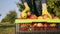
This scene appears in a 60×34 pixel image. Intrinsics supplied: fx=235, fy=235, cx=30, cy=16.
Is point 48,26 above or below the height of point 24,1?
below

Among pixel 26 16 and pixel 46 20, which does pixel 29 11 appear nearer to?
pixel 26 16

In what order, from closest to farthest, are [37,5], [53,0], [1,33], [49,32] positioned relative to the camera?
[49,32], [37,5], [53,0], [1,33]

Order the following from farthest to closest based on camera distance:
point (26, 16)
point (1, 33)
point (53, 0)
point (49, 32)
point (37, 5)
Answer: point (1, 33), point (53, 0), point (37, 5), point (26, 16), point (49, 32)

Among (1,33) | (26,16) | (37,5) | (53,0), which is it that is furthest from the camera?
(1,33)

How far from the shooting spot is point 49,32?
3.76 meters

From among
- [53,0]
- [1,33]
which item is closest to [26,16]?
[53,0]

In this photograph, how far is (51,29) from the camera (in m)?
3.80

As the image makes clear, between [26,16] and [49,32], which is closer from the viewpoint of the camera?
[49,32]

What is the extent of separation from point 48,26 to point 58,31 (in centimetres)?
18

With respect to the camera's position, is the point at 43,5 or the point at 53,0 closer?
Result: the point at 43,5

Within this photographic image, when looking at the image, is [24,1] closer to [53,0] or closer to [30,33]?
[30,33]

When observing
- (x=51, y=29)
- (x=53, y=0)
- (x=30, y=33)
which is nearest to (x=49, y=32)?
(x=51, y=29)

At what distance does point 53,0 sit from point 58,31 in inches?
252

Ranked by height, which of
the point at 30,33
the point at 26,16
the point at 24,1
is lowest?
the point at 30,33
